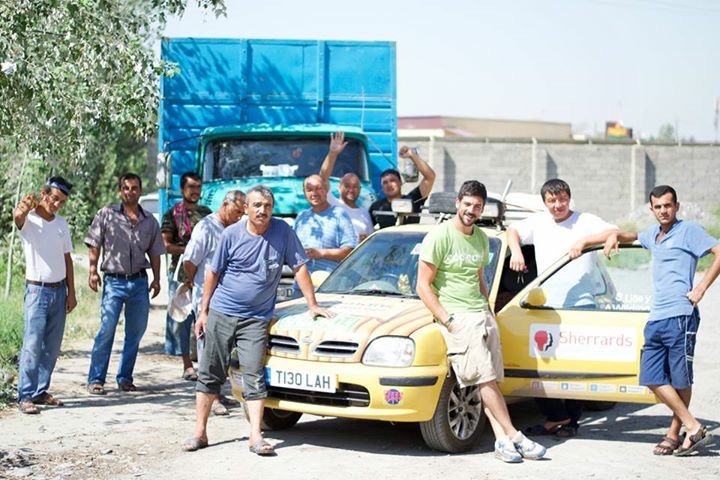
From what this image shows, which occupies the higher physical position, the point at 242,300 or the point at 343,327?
the point at 242,300

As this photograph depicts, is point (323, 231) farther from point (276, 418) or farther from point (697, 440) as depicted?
point (697, 440)

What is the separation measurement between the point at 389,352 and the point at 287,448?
3.45 feet

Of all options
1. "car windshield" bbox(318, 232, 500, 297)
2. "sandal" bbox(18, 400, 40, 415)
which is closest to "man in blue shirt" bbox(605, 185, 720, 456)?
"car windshield" bbox(318, 232, 500, 297)

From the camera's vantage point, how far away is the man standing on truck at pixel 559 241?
846 cm

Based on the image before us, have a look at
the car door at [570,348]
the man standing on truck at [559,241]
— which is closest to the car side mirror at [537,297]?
the car door at [570,348]

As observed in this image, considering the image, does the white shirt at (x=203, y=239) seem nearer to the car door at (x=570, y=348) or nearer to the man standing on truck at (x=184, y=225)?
the man standing on truck at (x=184, y=225)

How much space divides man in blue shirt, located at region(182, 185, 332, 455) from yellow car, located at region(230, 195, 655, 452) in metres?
0.16

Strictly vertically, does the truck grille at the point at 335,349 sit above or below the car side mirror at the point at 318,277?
below

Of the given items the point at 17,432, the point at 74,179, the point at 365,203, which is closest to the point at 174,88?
the point at 365,203

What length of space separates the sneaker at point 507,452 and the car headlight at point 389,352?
0.84 meters

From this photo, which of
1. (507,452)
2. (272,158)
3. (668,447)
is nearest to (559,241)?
(668,447)

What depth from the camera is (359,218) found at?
10672 mm

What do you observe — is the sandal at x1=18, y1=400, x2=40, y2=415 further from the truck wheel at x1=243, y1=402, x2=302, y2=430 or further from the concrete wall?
the concrete wall

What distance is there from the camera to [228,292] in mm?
7902
